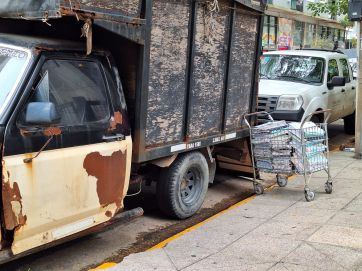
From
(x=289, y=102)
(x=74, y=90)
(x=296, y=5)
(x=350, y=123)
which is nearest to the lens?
(x=74, y=90)

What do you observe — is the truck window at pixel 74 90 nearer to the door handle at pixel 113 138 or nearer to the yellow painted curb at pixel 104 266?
the door handle at pixel 113 138

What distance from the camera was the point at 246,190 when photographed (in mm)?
7902

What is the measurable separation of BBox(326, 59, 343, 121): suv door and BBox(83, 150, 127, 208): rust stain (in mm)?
6714

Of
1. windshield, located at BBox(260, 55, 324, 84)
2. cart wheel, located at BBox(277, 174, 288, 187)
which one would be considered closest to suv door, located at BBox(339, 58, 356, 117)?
windshield, located at BBox(260, 55, 324, 84)

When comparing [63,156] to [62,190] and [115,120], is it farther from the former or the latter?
[115,120]

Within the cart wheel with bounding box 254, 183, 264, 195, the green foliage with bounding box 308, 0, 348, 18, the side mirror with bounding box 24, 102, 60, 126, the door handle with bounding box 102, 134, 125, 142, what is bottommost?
the cart wheel with bounding box 254, 183, 264, 195

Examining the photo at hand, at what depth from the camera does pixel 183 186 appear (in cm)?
614

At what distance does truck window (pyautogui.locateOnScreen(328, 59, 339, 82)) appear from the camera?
35.4 ft

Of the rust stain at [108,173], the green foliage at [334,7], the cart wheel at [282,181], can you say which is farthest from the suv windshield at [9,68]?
the green foliage at [334,7]

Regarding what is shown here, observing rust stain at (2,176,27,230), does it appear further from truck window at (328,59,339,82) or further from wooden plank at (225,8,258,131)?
truck window at (328,59,339,82)

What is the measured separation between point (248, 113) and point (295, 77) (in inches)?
138

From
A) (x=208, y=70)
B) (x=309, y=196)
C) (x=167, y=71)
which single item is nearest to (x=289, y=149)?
(x=309, y=196)

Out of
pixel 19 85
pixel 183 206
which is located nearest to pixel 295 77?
pixel 183 206

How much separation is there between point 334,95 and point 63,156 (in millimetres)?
7944
